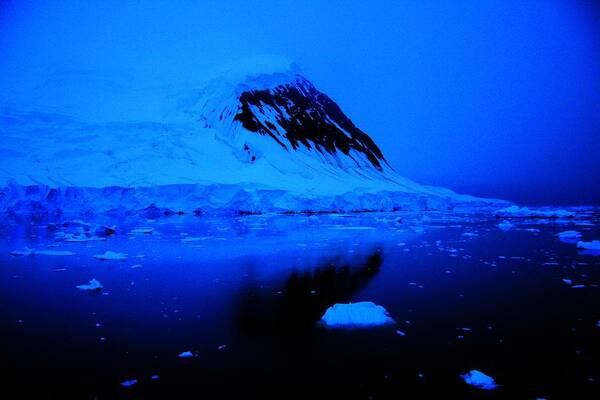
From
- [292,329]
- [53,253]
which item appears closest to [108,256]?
[53,253]

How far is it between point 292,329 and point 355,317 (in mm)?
651

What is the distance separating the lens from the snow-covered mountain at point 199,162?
2114cm

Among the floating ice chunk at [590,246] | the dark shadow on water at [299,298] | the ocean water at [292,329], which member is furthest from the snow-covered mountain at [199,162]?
the dark shadow on water at [299,298]

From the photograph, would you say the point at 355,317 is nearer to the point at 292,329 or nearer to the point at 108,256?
the point at 292,329

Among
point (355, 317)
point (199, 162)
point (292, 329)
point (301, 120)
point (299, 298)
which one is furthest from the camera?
point (301, 120)

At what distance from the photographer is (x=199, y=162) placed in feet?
88.9

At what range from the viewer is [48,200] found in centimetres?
2006

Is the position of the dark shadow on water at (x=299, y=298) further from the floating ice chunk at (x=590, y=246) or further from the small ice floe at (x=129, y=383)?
the floating ice chunk at (x=590, y=246)

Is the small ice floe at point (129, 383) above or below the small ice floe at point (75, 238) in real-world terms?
below

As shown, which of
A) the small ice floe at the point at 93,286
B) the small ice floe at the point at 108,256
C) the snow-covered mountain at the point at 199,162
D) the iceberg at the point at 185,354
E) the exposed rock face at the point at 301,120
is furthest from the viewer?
the exposed rock face at the point at 301,120

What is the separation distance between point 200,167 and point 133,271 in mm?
20392

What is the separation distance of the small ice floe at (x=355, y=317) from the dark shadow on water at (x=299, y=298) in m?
0.16

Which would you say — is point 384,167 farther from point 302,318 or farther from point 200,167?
point 302,318

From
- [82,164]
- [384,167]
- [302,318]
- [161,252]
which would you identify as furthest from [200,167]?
[384,167]
